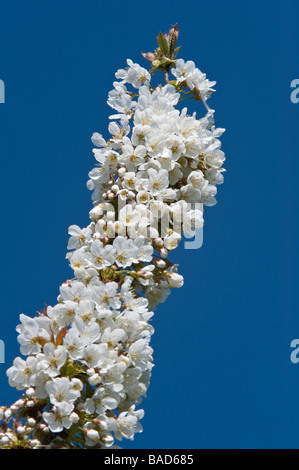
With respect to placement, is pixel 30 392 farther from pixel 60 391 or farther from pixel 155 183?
pixel 155 183

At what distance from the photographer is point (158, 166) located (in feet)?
22.7

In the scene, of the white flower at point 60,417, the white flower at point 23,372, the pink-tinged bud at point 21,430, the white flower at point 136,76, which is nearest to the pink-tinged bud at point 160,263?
the white flower at point 23,372

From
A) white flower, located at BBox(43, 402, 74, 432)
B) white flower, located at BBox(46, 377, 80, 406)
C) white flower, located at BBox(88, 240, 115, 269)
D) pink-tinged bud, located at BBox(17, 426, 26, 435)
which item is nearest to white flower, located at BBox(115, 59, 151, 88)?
white flower, located at BBox(88, 240, 115, 269)

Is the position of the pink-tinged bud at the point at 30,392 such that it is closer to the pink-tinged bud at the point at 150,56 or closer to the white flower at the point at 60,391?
the white flower at the point at 60,391

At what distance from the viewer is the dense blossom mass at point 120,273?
568 centimetres

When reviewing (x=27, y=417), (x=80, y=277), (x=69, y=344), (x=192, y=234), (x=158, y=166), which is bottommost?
(x=27, y=417)

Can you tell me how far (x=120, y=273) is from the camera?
6.54 m

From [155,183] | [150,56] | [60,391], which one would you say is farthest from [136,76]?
[60,391]

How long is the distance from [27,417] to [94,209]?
2.29 meters

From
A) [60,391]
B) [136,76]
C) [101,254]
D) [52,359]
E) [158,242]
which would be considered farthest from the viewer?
[136,76]

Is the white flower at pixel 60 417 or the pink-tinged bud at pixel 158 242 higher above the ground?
the pink-tinged bud at pixel 158 242

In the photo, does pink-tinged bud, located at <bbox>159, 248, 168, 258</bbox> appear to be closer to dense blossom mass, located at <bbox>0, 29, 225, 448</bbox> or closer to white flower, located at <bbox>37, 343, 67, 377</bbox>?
dense blossom mass, located at <bbox>0, 29, 225, 448</bbox>
